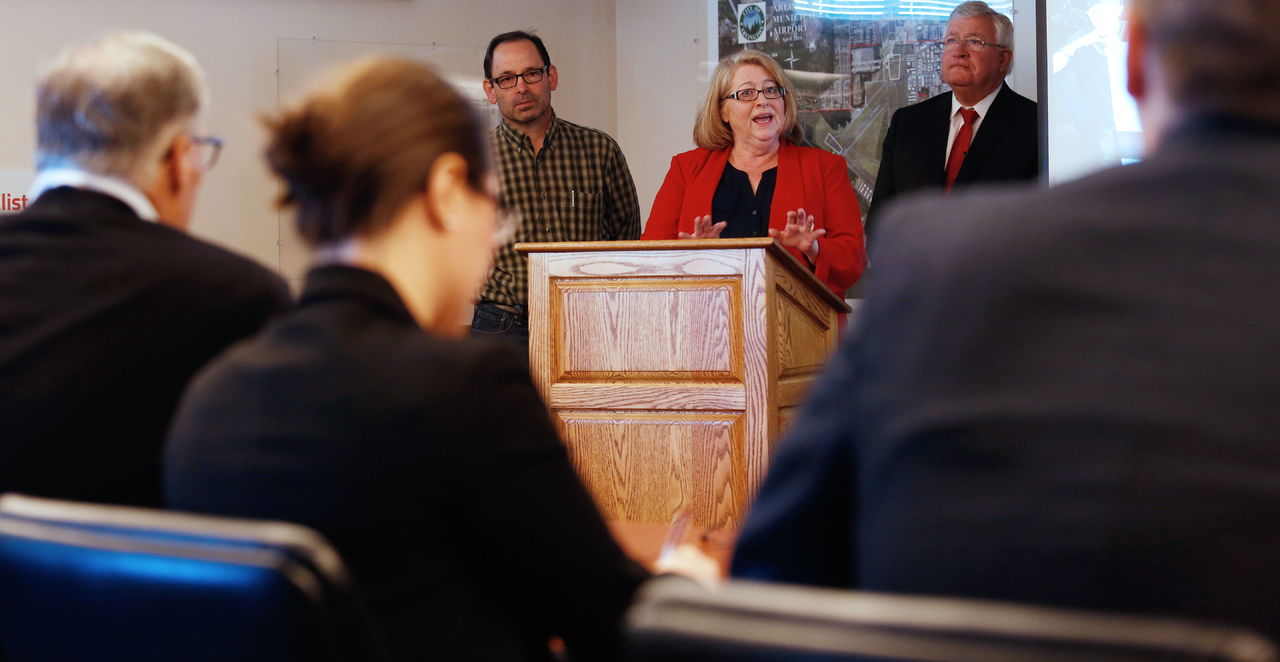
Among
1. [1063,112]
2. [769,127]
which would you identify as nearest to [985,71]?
[1063,112]

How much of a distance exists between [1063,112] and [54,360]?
406cm

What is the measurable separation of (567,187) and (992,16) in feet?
6.21

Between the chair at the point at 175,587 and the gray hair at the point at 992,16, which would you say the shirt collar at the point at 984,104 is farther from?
the chair at the point at 175,587

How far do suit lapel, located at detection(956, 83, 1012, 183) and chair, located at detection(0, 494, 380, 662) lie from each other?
4.32 meters

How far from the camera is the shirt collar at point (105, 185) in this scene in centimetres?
162

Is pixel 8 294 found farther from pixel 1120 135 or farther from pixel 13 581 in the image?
pixel 1120 135

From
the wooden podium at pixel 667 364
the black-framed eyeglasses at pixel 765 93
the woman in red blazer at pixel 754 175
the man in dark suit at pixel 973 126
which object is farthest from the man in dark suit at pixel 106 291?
the man in dark suit at pixel 973 126

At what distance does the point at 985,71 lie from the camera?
16.3 ft

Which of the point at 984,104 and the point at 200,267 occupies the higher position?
the point at 984,104

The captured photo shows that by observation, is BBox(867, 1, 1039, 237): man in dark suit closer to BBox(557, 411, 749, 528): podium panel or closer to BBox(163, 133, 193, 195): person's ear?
BBox(557, 411, 749, 528): podium panel

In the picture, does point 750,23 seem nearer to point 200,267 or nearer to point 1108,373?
point 200,267

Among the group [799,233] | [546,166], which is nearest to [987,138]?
[799,233]

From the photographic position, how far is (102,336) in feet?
4.99

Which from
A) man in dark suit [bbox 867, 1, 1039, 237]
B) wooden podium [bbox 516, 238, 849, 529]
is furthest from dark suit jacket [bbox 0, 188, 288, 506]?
man in dark suit [bbox 867, 1, 1039, 237]
